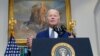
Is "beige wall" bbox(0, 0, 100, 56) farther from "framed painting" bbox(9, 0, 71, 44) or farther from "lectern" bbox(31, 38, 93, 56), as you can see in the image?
"lectern" bbox(31, 38, 93, 56)

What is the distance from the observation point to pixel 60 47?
150 cm

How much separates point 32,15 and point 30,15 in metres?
0.04

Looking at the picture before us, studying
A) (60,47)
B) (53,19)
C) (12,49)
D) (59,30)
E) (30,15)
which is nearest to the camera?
(60,47)

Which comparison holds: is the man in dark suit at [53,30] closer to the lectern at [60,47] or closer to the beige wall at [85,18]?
the lectern at [60,47]

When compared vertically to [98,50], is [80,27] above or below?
above

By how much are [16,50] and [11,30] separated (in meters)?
0.53

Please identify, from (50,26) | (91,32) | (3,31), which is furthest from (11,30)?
(50,26)

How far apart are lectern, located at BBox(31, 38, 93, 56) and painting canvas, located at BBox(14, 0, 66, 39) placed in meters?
2.58

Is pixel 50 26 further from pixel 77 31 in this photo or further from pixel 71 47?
pixel 77 31

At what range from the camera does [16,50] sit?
11.9 feet

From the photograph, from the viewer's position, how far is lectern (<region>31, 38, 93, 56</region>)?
148 cm

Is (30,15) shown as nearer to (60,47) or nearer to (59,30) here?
(59,30)

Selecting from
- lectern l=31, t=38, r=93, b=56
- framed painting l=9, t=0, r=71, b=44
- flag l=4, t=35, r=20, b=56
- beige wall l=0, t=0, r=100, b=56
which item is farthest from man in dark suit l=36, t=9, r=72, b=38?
beige wall l=0, t=0, r=100, b=56

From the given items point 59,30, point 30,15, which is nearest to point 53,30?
point 59,30
